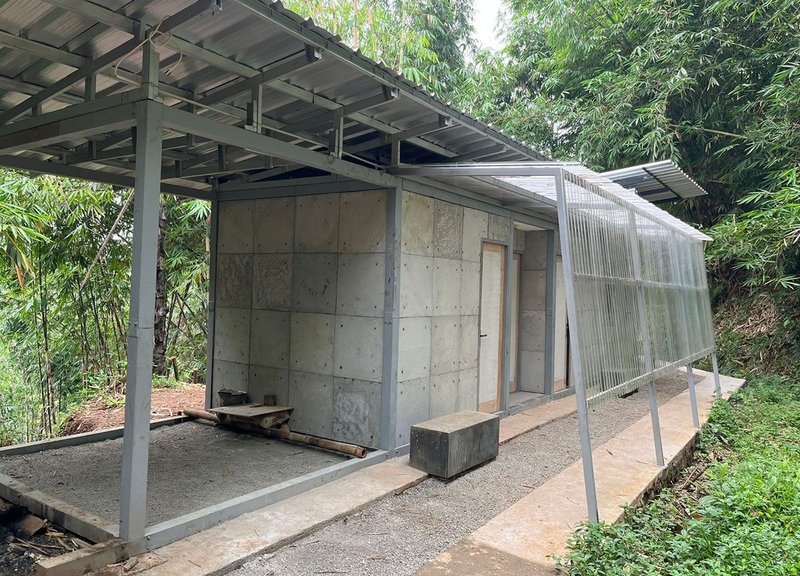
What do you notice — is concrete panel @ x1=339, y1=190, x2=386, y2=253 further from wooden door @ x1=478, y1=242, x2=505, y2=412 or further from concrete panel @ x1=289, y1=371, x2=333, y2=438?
wooden door @ x1=478, y1=242, x2=505, y2=412

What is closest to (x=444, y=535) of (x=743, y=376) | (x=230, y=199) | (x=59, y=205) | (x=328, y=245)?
(x=328, y=245)

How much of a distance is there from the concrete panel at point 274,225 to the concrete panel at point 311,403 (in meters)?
1.22

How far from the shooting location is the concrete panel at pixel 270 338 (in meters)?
5.30

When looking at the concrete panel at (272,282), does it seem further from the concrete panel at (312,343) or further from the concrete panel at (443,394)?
the concrete panel at (443,394)

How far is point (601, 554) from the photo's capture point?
294 centimetres

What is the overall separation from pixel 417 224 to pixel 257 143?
192 centimetres

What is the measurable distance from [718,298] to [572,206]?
952cm

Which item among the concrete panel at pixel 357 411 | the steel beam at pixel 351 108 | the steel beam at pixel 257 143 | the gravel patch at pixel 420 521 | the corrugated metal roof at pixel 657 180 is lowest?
the gravel patch at pixel 420 521

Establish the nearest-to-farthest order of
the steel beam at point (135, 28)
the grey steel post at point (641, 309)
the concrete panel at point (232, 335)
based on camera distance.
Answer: the steel beam at point (135, 28) → the grey steel post at point (641, 309) → the concrete panel at point (232, 335)

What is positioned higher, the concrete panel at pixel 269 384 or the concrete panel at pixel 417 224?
the concrete panel at pixel 417 224

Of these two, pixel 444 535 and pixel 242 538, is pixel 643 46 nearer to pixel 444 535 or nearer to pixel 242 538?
pixel 444 535

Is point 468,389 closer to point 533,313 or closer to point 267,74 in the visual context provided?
point 533,313

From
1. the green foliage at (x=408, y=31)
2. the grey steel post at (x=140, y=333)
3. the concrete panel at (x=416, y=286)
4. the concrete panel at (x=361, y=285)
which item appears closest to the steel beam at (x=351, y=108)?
the concrete panel at (x=361, y=285)

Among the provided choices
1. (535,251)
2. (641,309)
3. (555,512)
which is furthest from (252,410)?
(535,251)
